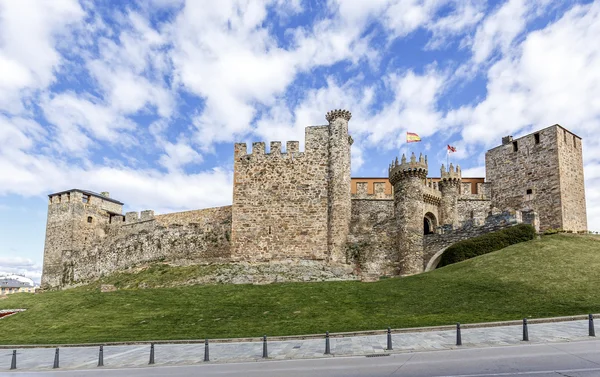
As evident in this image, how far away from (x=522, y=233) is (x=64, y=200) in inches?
2116

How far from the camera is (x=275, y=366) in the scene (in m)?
13.3

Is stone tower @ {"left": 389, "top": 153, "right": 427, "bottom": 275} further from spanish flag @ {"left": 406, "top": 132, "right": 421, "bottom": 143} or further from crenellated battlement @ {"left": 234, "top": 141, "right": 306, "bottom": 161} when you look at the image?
crenellated battlement @ {"left": 234, "top": 141, "right": 306, "bottom": 161}

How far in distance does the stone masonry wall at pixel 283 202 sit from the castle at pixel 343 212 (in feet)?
0.28

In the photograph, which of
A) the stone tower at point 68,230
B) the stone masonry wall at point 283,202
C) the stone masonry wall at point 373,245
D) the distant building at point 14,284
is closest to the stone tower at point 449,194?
the stone masonry wall at point 373,245

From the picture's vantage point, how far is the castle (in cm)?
3659

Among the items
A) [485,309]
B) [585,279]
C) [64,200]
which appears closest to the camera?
[485,309]

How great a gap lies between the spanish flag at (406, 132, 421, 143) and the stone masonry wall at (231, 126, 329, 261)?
906 centimetres

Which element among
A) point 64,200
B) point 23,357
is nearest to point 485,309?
point 23,357

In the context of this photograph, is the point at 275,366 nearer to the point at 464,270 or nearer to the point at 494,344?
the point at 494,344

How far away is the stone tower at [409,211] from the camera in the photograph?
36625 mm

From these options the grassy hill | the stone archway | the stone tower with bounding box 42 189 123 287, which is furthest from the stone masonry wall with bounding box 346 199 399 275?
the stone tower with bounding box 42 189 123 287

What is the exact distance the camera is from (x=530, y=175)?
4375cm

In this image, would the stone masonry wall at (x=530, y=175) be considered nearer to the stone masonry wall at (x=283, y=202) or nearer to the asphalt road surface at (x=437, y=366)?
the stone masonry wall at (x=283, y=202)

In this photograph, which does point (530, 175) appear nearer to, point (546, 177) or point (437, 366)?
point (546, 177)
